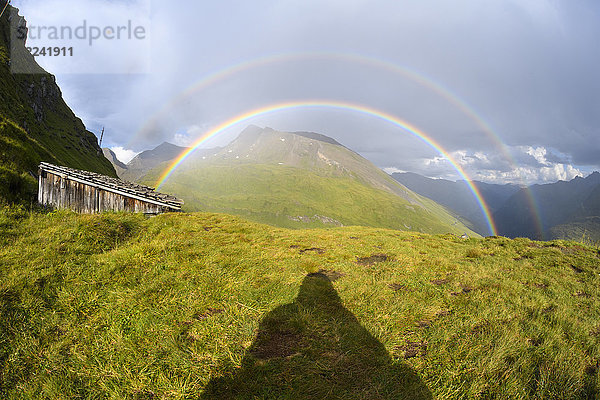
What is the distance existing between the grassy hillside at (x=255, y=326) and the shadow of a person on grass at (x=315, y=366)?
24 mm

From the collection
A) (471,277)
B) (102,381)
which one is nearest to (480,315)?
(471,277)

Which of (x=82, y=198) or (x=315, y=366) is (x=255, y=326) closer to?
(x=315, y=366)

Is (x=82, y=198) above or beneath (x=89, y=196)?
beneath

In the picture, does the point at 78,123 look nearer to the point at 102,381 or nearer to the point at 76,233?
the point at 76,233

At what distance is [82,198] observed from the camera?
16.1 metres

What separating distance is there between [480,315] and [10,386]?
33.4 feet

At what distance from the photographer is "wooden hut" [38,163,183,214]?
15.4 meters

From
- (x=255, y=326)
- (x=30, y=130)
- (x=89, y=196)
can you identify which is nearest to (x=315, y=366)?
(x=255, y=326)

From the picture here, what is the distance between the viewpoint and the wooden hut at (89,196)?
15352 mm

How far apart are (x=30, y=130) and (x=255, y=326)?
199 ft

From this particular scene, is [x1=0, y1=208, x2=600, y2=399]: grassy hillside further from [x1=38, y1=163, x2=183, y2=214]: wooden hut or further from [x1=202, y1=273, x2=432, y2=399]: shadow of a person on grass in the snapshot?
[x1=38, y1=163, x2=183, y2=214]: wooden hut

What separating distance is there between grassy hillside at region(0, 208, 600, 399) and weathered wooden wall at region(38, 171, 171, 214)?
541 cm

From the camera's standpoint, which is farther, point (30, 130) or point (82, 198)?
point (30, 130)

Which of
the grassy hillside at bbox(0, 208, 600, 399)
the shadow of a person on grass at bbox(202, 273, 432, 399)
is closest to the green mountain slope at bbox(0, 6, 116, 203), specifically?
the grassy hillside at bbox(0, 208, 600, 399)
